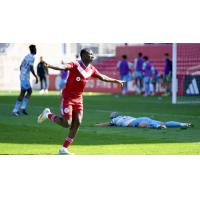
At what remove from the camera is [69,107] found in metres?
→ 15.7

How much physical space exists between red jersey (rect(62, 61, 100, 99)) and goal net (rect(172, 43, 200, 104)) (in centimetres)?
2197

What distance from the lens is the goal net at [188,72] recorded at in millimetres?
38969

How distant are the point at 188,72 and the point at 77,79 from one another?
25.3m

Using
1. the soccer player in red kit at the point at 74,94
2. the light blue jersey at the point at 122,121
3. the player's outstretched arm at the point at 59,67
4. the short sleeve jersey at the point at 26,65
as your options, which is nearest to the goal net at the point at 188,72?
the short sleeve jersey at the point at 26,65

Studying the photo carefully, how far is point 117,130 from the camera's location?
2030cm

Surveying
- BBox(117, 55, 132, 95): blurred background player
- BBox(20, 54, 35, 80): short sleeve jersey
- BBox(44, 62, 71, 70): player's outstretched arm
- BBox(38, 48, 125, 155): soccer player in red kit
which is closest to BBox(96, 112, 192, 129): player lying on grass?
BBox(20, 54, 35, 80): short sleeve jersey

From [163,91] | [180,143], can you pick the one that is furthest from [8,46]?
[180,143]

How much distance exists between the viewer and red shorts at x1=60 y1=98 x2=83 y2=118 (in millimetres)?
15664

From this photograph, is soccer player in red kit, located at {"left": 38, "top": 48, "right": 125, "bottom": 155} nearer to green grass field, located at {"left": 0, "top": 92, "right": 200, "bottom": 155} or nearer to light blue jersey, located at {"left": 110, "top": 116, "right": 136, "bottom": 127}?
green grass field, located at {"left": 0, "top": 92, "right": 200, "bottom": 155}

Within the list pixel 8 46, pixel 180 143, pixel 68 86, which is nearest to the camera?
pixel 68 86

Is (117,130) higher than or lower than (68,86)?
lower
